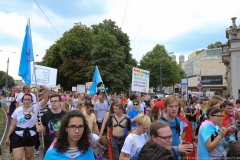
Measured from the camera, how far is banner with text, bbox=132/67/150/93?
8.73m

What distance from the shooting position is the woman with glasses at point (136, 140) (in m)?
3.54

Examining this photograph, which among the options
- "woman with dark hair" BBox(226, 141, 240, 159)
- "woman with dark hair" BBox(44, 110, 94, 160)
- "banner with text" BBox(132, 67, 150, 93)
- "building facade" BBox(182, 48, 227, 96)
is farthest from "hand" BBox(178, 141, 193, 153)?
"building facade" BBox(182, 48, 227, 96)

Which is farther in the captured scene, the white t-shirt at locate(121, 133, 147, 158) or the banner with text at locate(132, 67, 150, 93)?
the banner with text at locate(132, 67, 150, 93)

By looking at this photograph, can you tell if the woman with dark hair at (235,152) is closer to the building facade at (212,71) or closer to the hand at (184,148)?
the hand at (184,148)

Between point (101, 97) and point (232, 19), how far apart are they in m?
26.3

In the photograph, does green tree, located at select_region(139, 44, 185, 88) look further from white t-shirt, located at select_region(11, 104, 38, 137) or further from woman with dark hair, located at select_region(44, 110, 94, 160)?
woman with dark hair, located at select_region(44, 110, 94, 160)

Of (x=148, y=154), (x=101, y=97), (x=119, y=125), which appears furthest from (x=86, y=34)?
(x=148, y=154)

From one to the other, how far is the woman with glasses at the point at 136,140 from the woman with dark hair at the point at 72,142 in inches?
38.1

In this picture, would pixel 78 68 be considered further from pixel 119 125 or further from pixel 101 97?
pixel 119 125

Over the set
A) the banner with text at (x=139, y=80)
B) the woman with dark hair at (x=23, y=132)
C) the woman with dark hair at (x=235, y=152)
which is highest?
the banner with text at (x=139, y=80)

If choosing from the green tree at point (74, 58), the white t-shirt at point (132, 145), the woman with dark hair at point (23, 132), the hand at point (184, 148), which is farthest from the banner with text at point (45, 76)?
the green tree at point (74, 58)

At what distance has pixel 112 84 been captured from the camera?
37.7m

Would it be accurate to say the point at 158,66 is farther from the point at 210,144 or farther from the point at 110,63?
the point at 210,144

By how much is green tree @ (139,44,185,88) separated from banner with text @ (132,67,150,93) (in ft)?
134
